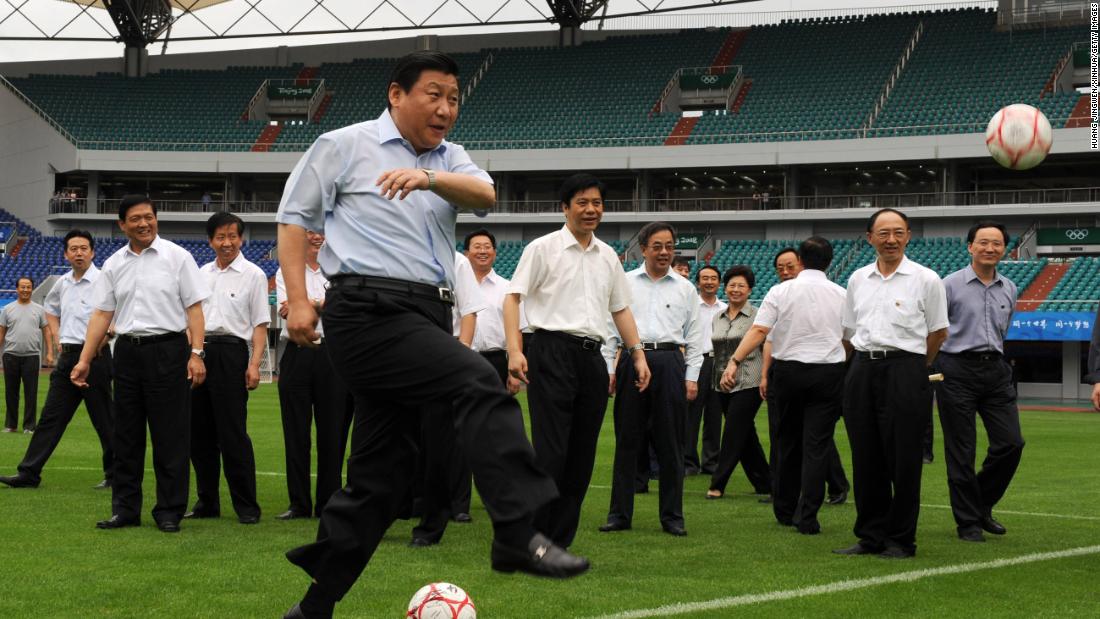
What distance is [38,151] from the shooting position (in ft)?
176

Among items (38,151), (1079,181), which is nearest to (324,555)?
(1079,181)

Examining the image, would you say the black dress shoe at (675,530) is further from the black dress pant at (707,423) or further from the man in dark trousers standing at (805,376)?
the black dress pant at (707,423)

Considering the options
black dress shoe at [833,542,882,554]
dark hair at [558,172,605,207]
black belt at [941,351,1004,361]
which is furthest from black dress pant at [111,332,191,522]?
black belt at [941,351,1004,361]

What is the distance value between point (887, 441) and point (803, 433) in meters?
1.37

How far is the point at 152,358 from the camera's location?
335 inches

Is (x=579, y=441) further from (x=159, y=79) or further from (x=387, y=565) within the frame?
(x=159, y=79)

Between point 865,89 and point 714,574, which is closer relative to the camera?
point 714,574

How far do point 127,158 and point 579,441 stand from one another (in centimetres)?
4770

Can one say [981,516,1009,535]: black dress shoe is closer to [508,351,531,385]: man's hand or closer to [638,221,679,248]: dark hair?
[638,221,679,248]: dark hair

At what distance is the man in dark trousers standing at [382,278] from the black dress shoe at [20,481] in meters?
7.19

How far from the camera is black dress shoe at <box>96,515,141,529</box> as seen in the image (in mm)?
8625

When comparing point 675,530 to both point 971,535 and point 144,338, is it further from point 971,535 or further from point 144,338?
point 144,338

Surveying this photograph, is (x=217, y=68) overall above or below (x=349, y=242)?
above

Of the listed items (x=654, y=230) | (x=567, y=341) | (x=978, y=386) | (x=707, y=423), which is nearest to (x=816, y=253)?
(x=654, y=230)
